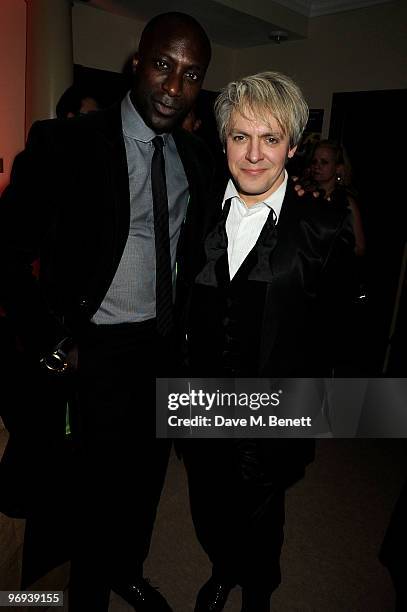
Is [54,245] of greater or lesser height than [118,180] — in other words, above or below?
below

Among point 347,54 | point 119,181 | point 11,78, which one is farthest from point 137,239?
point 347,54

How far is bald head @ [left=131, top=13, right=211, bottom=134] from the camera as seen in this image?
150cm

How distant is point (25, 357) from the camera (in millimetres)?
1618

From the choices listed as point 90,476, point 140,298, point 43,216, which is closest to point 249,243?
point 140,298

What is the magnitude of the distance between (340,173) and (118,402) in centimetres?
301

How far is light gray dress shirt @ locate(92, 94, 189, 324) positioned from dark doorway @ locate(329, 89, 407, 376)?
12.4ft

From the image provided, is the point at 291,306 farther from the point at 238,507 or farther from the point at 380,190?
the point at 380,190

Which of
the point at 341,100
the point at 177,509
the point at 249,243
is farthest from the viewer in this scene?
the point at 341,100

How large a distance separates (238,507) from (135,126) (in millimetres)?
1462

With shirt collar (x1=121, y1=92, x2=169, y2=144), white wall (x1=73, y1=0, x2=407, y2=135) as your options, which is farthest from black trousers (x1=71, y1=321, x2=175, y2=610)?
white wall (x1=73, y1=0, x2=407, y2=135)

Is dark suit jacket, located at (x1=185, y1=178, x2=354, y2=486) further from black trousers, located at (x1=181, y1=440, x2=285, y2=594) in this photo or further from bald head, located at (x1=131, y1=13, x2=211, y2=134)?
bald head, located at (x1=131, y1=13, x2=211, y2=134)

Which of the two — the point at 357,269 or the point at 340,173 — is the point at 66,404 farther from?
the point at 340,173

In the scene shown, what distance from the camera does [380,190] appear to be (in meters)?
5.24

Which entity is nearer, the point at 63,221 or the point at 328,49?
the point at 63,221
